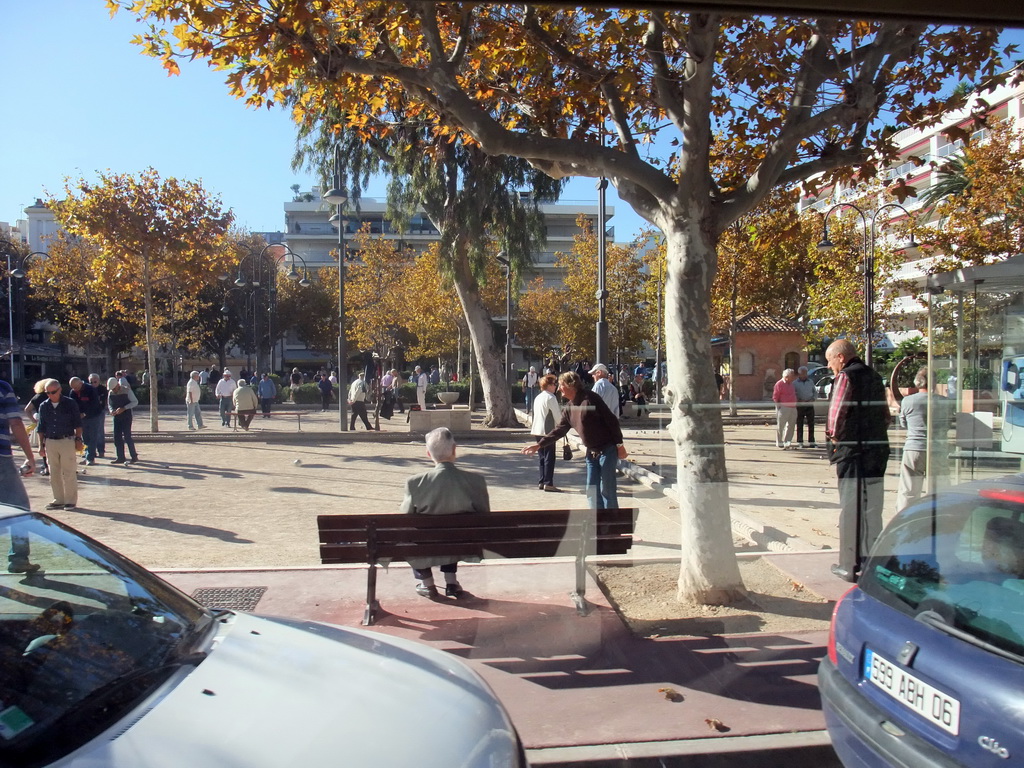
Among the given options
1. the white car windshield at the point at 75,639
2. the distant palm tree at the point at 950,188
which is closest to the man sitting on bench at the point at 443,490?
the white car windshield at the point at 75,639

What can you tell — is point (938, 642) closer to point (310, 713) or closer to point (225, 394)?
point (310, 713)

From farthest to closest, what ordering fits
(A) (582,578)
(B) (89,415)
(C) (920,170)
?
(B) (89,415)
(C) (920,170)
(A) (582,578)

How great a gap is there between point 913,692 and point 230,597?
465 centimetres

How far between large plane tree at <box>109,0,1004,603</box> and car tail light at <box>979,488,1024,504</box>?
2.53 meters

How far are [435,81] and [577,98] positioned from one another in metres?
1.77

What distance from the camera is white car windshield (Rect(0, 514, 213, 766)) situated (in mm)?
2031

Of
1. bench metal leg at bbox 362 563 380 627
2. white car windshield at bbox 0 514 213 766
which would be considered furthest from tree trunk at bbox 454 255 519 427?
white car windshield at bbox 0 514 213 766

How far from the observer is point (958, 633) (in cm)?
258

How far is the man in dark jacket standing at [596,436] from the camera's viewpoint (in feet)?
23.7

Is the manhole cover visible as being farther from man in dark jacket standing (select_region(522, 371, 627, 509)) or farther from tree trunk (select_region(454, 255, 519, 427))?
tree trunk (select_region(454, 255, 519, 427))

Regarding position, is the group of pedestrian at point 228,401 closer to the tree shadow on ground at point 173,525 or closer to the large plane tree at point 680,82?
the tree shadow on ground at point 173,525

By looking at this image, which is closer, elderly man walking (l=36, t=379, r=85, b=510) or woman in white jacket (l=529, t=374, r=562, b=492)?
elderly man walking (l=36, t=379, r=85, b=510)

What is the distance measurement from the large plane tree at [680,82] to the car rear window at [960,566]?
2.31 meters

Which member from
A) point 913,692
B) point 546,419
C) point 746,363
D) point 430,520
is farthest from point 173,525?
point 746,363
